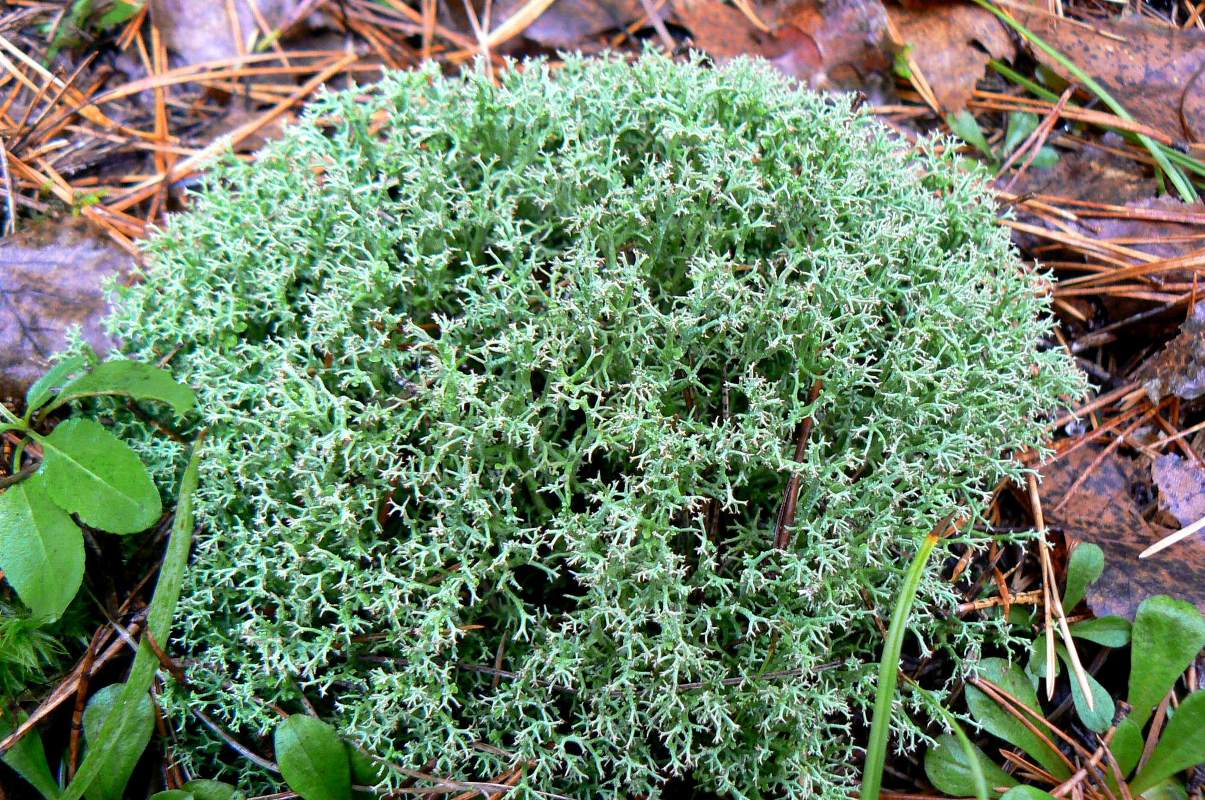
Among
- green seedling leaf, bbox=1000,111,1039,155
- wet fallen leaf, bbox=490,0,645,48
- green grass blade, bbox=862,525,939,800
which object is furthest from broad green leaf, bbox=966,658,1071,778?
wet fallen leaf, bbox=490,0,645,48

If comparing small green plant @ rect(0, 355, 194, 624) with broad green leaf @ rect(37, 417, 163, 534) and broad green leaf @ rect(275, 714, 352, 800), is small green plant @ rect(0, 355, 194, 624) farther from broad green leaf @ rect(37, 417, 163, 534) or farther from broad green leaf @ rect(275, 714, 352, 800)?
broad green leaf @ rect(275, 714, 352, 800)

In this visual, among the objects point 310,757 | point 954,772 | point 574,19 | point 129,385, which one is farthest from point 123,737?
point 574,19

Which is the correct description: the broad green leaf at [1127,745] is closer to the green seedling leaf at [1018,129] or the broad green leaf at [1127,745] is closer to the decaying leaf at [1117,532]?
the decaying leaf at [1117,532]

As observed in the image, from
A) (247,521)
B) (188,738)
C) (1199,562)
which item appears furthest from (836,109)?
(188,738)

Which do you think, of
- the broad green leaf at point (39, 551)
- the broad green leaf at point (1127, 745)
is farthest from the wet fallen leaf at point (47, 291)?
the broad green leaf at point (1127, 745)

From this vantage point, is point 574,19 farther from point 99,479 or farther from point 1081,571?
point 1081,571
